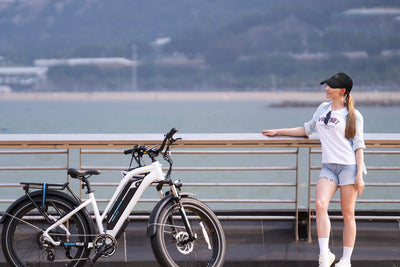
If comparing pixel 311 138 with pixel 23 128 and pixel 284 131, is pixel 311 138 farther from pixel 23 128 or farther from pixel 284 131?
pixel 23 128

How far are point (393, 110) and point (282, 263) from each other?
10158 cm

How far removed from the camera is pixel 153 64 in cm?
11081

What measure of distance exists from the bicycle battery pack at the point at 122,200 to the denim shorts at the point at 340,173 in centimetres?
125

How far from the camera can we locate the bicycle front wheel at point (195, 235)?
4.40 m

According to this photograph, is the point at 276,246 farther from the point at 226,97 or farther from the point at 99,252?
the point at 226,97

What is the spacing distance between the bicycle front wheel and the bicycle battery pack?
25 centimetres

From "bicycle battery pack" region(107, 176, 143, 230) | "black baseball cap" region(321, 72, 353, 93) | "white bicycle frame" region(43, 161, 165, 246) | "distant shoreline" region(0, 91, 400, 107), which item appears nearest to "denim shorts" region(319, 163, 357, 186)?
"black baseball cap" region(321, 72, 353, 93)

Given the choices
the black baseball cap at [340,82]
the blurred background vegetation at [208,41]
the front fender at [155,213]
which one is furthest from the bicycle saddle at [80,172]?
the blurred background vegetation at [208,41]

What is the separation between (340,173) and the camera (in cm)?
459

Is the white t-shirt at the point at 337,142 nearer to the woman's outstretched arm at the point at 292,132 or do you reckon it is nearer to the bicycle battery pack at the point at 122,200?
the woman's outstretched arm at the point at 292,132

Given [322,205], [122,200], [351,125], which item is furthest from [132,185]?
[351,125]

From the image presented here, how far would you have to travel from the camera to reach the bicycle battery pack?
14.5 feet

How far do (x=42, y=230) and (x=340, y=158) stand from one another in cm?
201

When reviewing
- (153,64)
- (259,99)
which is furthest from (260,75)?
(153,64)
